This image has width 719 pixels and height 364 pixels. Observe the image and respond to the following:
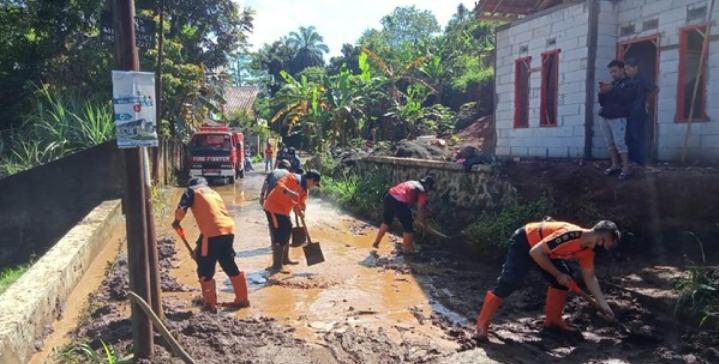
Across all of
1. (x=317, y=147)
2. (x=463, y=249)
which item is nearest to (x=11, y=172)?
(x=463, y=249)

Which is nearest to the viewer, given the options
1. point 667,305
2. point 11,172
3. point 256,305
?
point 667,305

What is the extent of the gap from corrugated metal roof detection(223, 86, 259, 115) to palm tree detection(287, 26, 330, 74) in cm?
428

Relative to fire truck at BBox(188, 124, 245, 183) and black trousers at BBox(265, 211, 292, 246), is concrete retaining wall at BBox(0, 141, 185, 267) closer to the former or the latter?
black trousers at BBox(265, 211, 292, 246)

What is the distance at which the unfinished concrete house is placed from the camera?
325 inches

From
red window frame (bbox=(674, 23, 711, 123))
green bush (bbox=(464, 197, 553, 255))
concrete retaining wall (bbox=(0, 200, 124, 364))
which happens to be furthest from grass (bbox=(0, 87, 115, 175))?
red window frame (bbox=(674, 23, 711, 123))

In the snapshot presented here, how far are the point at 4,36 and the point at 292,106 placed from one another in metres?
11.3

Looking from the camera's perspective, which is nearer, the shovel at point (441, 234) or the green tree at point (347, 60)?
the shovel at point (441, 234)

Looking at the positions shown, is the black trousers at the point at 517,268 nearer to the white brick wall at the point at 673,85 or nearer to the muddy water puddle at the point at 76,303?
the muddy water puddle at the point at 76,303

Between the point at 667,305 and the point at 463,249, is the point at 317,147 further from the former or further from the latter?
the point at 667,305

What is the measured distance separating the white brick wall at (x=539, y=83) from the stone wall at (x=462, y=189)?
162 cm

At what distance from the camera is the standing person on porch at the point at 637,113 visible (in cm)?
777

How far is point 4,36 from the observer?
608 inches

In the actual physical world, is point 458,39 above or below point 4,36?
above

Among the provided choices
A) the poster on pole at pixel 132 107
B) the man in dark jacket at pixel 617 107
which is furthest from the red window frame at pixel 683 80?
the poster on pole at pixel 132 107
